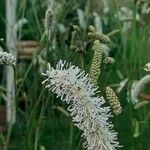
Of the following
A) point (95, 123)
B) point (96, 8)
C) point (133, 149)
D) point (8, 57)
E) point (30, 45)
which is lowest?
point (133, 149)

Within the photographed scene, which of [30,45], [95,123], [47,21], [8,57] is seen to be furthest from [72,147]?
[30,45]

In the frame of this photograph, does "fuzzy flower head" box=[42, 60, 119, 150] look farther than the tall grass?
No

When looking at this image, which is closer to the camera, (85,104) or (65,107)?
(85,104)

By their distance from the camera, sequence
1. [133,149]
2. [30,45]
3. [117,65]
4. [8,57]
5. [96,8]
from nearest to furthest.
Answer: [8,57] → [133,149] → [117,65] → [30,45] → [96,8]

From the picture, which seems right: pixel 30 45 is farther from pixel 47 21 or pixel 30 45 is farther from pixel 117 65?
pixel 47 21

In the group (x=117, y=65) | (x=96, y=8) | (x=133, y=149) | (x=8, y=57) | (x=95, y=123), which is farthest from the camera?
(x=96, y=8)

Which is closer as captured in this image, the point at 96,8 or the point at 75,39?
the point at 75,39

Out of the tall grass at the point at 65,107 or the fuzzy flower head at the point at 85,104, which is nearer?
the fuzzy flower head at the point at 85,104

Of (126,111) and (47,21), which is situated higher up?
(47,21)
